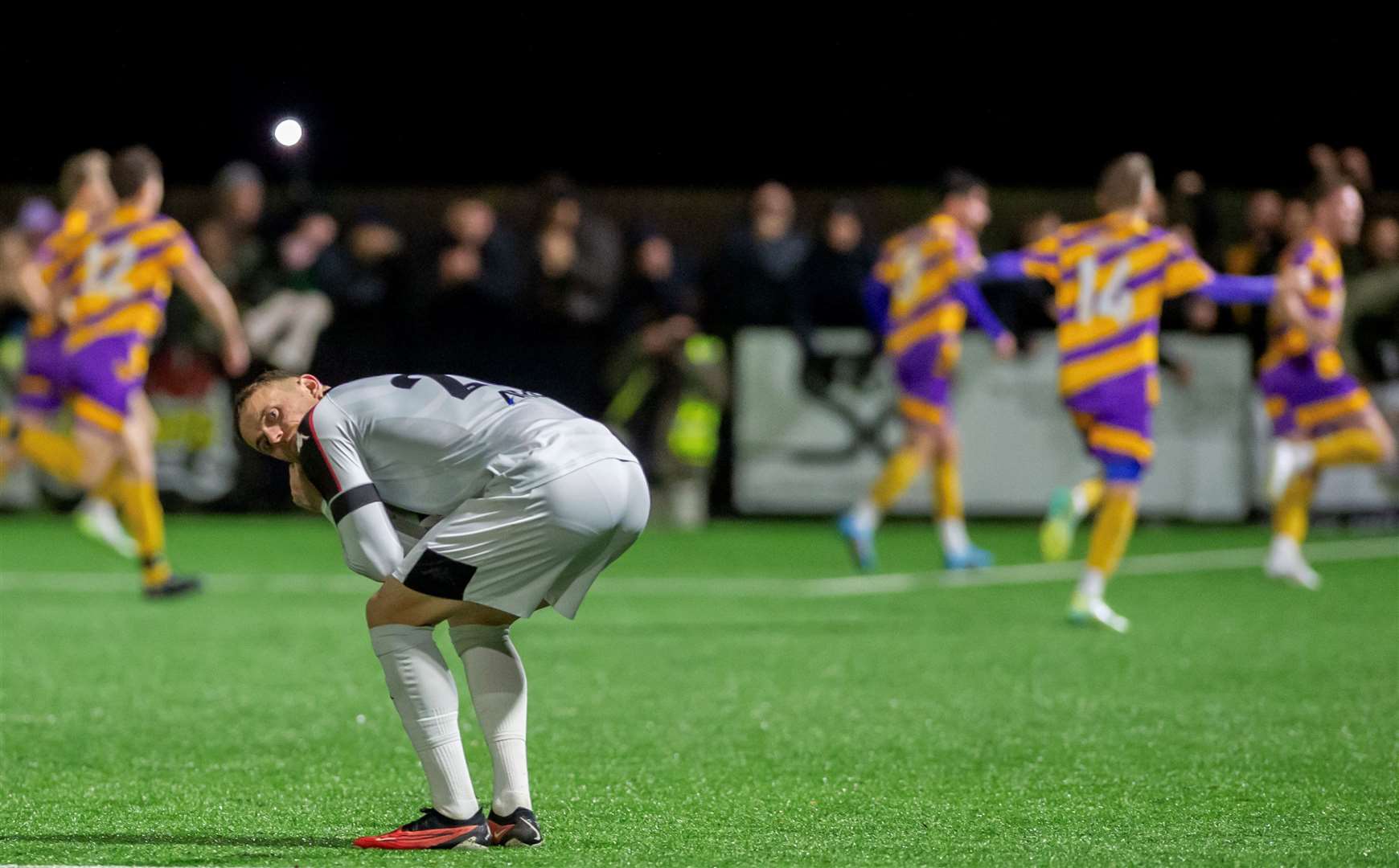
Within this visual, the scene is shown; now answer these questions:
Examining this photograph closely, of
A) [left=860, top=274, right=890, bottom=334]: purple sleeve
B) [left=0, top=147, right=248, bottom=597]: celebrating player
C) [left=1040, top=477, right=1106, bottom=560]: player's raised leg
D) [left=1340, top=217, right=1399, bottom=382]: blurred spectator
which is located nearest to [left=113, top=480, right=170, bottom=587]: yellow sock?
[left=0, top=147, right=248, bottom=597]: celebrating player

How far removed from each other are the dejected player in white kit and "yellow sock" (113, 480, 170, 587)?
18.8 ft

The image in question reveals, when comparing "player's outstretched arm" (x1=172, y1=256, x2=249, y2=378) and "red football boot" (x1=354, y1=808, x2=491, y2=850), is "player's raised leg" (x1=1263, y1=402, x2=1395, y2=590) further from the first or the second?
"red football boot" (x1=354, y1=808, x2=491, y2=850)

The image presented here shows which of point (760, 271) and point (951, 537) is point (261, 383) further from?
point (760, 271)

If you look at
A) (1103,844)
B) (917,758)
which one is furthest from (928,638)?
(1103,844)

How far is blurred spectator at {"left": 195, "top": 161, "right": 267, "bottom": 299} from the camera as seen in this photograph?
15.6 m

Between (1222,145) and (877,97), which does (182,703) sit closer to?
(877,97)

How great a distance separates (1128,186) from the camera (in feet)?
31.0

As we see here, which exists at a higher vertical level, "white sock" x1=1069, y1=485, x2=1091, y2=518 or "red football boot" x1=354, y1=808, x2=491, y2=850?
"red football boot" x1=354, y1=808, x2=491, y2=850

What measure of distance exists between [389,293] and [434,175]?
4.03 meters

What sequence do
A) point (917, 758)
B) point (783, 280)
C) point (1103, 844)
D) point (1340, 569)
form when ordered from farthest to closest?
point (783, 280)
point (1340, 569)
point (917, 758)
point (1103, 844)

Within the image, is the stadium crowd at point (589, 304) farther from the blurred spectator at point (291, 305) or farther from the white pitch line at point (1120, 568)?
the white pitch line at point (1120, 568)

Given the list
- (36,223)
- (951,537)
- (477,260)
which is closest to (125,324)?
(951,537)

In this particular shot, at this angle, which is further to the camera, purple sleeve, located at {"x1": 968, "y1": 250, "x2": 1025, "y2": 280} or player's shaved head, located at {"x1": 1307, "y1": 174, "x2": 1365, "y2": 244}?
player's shaved head, located at {"x1": 1307, "y1": 174, "x2": 1365, "y2": 244}

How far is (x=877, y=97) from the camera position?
739 inches
